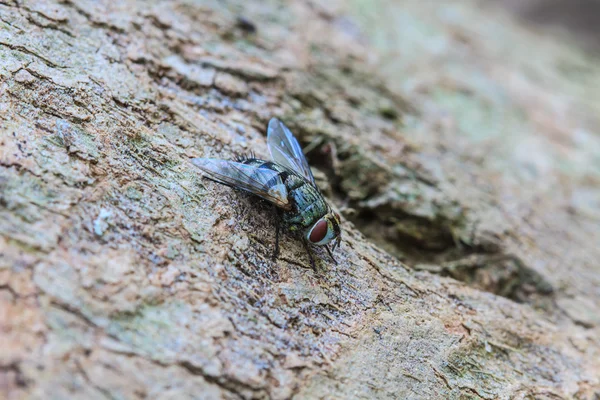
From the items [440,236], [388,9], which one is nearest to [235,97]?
[440,236]

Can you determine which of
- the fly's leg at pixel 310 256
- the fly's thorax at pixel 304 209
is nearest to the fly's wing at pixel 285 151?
the fly's thorax at pixel 304 209

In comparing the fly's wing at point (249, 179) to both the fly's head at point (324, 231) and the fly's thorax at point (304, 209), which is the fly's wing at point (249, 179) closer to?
the fly's thorax at point (304, 209)

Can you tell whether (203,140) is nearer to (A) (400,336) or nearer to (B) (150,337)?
(B) (150,337)

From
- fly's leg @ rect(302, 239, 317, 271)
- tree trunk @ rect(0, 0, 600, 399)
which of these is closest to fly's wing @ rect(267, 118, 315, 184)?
tree trunk @ rect(0, 0, 600, 399)

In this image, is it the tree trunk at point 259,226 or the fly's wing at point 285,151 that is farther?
the fly's wing at point 285,151

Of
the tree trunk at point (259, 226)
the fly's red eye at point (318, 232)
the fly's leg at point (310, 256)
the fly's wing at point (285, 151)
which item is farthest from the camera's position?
the fly's wing at point (285, 151)

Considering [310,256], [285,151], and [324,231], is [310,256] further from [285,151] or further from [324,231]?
[285,151]

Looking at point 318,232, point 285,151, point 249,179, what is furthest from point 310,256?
point 285,151
